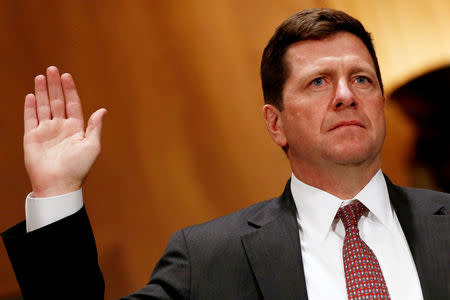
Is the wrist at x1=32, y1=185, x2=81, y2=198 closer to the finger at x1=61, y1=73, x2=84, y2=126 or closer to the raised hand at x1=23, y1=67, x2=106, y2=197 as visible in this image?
the raised hand at x1=23, y1=67, x2=106, y2=197

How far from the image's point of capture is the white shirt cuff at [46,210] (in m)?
1.14

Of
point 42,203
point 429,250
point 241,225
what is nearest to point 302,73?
point 241,225

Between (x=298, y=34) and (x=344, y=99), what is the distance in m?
0.24

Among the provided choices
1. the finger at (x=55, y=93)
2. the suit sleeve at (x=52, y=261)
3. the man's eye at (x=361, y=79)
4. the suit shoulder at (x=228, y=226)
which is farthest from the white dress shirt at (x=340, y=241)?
the finger at (x=55, y=93)

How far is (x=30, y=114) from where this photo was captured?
121 cm

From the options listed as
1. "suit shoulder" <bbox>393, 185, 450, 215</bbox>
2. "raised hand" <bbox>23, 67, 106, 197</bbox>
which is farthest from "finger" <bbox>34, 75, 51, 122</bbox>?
"suit shoulder" <bbox>393, 185, 450, 215</bbox>

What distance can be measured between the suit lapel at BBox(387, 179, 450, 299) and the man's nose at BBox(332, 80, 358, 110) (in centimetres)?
25

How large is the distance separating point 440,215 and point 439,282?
191mm

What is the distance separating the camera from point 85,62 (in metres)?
1.76

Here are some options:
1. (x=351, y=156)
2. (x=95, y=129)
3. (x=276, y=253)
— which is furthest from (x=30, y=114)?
(x=351, y=156)

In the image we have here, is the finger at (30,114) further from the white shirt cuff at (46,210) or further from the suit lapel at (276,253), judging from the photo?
the suit lapel at (276,253)

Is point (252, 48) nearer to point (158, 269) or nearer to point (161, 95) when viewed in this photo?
point (161, 95)

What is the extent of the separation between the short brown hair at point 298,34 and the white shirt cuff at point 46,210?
60cm

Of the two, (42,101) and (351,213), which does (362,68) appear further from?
(42,101)
